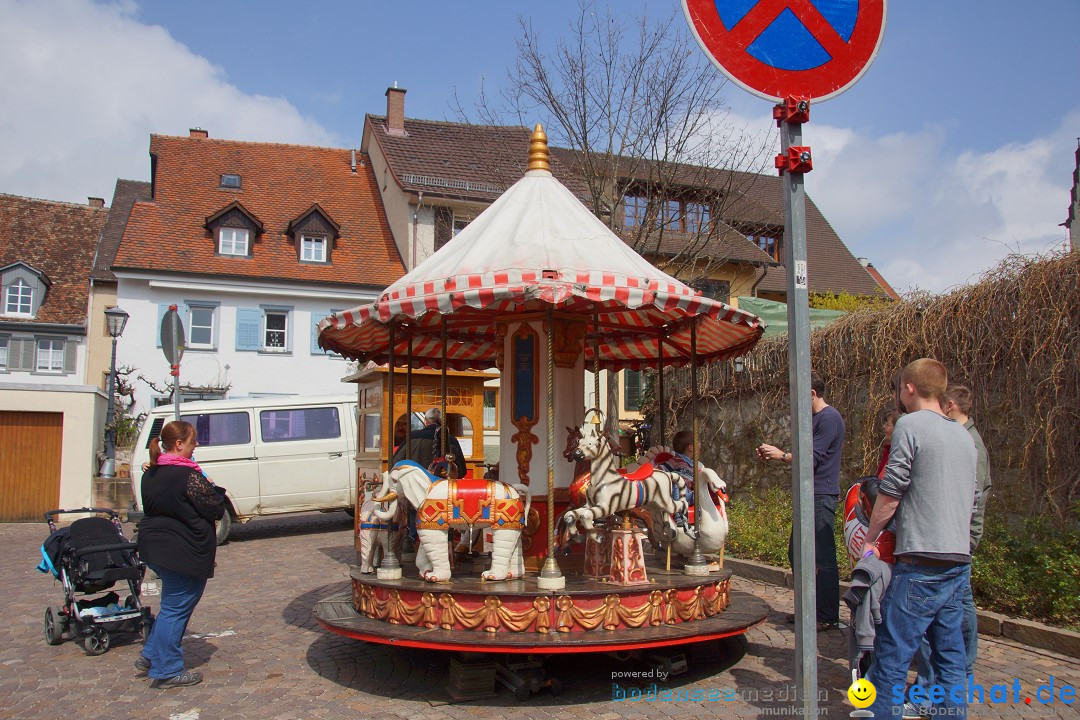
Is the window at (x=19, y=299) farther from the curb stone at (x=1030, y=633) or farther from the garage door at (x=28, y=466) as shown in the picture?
the curb stone at (x=1030, y=633)

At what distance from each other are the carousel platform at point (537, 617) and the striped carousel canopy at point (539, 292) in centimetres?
195

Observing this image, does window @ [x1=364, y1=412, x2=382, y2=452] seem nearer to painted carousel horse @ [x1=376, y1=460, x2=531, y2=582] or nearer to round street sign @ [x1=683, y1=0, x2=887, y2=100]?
painted carousel horse @ [x1=376, y1=460, x2=531, y2=582]

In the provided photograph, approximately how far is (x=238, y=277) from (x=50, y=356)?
39.7 feet

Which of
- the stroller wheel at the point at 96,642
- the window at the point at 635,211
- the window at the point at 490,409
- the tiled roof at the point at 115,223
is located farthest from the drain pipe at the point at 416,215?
the stroller wheel at the point at 96,642

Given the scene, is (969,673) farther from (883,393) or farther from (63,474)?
(63,474)

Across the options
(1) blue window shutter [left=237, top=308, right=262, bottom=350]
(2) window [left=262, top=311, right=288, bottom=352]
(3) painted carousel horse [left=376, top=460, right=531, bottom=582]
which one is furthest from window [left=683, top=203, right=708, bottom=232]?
(1) blue window shutter [left=237, top=308, right=262, bottom=350]

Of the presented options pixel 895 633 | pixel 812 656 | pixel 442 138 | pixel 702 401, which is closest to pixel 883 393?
pixel 702 401

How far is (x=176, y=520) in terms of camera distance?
6.02 meters

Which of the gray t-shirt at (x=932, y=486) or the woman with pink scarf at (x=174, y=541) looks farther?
the woman with pink scarf at (x=174, y=541)

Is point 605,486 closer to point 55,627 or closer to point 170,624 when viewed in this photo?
point 170,624

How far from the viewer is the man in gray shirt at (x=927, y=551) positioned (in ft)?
13.4

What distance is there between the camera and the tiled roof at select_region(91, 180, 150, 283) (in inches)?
1171

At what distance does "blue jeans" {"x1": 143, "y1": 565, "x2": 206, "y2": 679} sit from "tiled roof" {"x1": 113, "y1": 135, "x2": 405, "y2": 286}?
21.9m

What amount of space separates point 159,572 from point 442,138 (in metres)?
27.1
